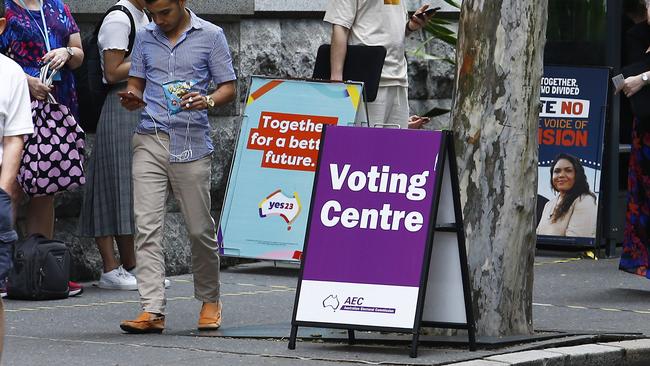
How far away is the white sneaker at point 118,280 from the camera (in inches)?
388

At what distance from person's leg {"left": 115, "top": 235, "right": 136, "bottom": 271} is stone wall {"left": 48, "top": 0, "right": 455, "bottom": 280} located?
305 mm

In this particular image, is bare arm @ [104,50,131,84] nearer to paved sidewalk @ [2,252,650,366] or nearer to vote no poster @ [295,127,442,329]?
paved sidewalk @ [2,252,650,366]

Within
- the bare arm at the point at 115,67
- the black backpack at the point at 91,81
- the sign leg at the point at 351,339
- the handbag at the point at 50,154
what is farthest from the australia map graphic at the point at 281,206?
the sign leg at the point at 351,339

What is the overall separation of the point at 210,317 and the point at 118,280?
179 centimetres

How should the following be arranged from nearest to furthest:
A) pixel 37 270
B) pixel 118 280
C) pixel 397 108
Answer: pixel 37 270 → pixel 118 280 → pixel 397 108

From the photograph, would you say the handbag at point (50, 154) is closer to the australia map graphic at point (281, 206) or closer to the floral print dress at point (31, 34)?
the floral print dress at point (31, 34)

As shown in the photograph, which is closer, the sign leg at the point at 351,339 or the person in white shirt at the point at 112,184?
the sign leg at the point at 351,339

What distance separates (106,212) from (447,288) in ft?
10.2

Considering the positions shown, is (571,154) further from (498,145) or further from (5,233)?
(5,233)

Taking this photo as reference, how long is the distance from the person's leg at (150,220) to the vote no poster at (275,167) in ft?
7.93

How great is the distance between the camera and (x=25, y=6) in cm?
937

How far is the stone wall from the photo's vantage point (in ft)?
33.6

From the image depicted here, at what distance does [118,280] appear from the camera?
9.85 m

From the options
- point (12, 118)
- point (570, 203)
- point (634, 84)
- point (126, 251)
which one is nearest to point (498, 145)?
point (634, 84)
